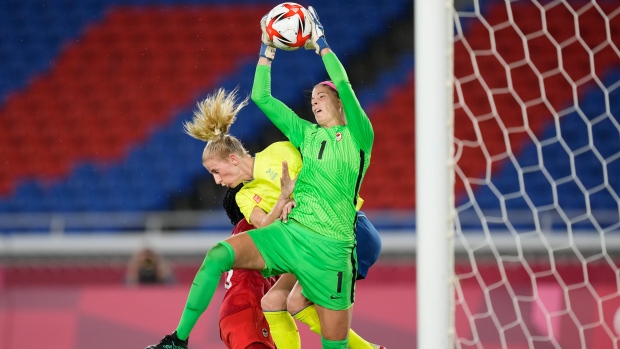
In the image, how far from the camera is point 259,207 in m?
4.02

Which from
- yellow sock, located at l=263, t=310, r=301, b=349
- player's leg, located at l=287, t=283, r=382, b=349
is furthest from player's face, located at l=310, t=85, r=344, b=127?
yellow sock, located at l=263, t=310, r=301, b=349

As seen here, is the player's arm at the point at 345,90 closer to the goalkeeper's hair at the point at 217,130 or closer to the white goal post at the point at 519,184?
the white goal post at the point at 519,184

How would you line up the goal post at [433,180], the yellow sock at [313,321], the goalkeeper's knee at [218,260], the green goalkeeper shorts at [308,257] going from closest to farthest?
the goal post at [433,180] → the goalkeeper's knee at [218,260] → the green goalkeeper shorts at [308,257] → the yellow sock at [313,321]

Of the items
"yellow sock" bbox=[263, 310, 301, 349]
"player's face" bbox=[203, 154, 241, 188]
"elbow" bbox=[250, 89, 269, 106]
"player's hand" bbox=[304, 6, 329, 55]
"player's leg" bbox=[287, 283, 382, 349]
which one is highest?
"player's hand" bbox=[304, 6, 329, 55]

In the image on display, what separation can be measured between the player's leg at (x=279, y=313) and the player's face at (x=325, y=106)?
77 centimetres

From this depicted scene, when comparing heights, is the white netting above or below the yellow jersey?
above

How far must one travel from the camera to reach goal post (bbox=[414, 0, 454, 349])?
2768 mm

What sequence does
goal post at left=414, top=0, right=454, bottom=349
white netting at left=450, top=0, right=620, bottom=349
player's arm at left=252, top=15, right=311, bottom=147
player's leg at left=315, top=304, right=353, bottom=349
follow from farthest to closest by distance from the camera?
white netting at left=450, top=0, right=620, bottom=349 → player's arm at left=252, top=15, right=311, bottom=147 → player's leg at left=315, top=304, right=353, bottom=349 → goal post at left=414, top=0, right=454, bottom=349

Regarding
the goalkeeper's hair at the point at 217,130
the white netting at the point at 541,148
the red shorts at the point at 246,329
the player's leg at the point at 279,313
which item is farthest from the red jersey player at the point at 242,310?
the white netting at the point at 541,148

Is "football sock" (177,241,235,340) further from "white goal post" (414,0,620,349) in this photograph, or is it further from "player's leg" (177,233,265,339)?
"white goal post" (414,0,620,349)

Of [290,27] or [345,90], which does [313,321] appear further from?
[290,27]

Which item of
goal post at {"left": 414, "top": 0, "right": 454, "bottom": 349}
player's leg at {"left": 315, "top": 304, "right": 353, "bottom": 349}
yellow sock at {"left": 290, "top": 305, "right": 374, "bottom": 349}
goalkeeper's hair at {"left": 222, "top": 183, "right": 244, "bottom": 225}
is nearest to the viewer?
goal post at {"left": 414, "top": 0, "right": 454, "bottom": 349}

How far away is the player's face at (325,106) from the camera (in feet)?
12.8

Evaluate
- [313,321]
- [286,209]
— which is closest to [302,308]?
[313,321]
